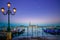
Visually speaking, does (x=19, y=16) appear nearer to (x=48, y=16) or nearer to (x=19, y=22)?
(x=19, y=22)

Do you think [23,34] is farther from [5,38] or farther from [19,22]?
[5,38]

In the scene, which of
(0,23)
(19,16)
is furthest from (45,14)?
(0,23)

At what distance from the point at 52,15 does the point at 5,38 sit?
3760 millimetres

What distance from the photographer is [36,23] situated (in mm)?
7359

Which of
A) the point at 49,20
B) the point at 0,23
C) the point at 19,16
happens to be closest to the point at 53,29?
the point at 49,20

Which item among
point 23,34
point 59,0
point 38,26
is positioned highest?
point 59,0

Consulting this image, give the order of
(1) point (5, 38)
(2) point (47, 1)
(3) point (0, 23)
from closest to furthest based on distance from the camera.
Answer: (1) point (5, 38), (3) point (0, 23), (2) point (47, 1)

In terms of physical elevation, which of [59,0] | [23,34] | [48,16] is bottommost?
[23,34]

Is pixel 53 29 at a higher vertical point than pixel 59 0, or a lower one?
lower

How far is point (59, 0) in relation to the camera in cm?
701

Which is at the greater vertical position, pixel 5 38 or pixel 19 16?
pixel 19 16

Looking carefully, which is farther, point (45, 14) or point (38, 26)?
point (45, 14)

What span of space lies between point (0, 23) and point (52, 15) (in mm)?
3371

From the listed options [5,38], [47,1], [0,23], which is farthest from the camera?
[47,1]
